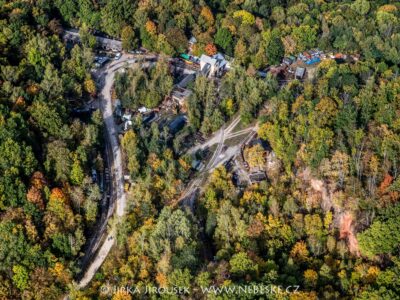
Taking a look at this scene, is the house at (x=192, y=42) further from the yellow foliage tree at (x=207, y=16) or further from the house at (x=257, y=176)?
the house at (x=257, y=176)

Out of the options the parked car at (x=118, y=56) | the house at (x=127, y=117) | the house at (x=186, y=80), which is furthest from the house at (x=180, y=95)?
the parked car at (x=118, y=56)

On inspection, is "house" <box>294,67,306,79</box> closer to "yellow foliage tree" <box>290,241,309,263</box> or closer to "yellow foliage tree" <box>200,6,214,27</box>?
"yellow foliage tree" <box>200,6,214,27</box>

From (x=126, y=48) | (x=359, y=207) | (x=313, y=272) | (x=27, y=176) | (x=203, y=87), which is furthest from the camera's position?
(x=126, y=48)

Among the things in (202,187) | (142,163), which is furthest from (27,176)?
(202,187)

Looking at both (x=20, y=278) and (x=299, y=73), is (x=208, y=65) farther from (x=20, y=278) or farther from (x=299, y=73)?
(x=20, y=278)

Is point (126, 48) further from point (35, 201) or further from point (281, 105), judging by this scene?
point (35, 201)

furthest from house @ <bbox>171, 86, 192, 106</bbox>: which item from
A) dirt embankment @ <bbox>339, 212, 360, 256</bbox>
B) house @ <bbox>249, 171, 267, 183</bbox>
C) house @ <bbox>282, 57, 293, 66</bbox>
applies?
dirt embankment @ <bbox>339, 212, 360, 256</bbox>

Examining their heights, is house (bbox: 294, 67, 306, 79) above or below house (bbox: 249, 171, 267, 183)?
above

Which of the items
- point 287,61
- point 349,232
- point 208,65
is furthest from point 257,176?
point 287,61

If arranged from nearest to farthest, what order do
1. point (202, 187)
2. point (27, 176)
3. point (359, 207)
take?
point (359, 207), point (27, 176), point (202, 187)
